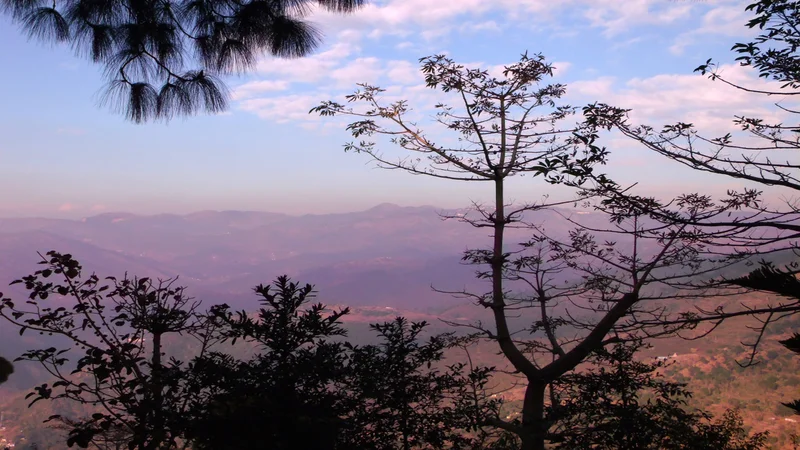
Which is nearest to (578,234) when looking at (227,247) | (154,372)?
(154,372)

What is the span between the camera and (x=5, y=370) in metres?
1.67

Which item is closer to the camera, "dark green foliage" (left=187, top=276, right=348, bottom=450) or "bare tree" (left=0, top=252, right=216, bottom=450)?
"dark green foliage" (left=187, top=276, right=348, bottom=450)

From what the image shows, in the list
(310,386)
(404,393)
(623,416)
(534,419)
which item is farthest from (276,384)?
(623,416)

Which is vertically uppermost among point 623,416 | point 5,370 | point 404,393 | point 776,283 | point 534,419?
point 776,283

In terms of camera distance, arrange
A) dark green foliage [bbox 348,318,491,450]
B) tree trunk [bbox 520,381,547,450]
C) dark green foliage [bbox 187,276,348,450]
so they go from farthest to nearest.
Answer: tree trunk [bbox 520,381,547,450]
dark green foliage [bbox 348,318,491,450]
dark green foliage [bbox 187,276,348,450]

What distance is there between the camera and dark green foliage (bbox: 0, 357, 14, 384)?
165 cm

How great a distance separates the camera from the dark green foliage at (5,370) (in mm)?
1652

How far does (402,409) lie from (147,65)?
116 inches

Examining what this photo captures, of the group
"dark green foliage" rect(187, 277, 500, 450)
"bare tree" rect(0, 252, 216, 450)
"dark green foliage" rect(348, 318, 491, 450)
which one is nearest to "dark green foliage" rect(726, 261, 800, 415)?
"dark green foliage" rect(187, 277, 500, 450)

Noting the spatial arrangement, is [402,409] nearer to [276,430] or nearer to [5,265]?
[276,430]

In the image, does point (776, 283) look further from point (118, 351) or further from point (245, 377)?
→ point (118, 351)

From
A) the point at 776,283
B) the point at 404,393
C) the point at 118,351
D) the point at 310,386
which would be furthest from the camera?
the point at 404,393

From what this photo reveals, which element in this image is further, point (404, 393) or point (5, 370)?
point (404, 393)

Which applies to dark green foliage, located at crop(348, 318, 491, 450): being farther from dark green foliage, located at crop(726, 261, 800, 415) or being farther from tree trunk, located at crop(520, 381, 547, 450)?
dark green foliage, located at crop(726, 261, 800, 415)
